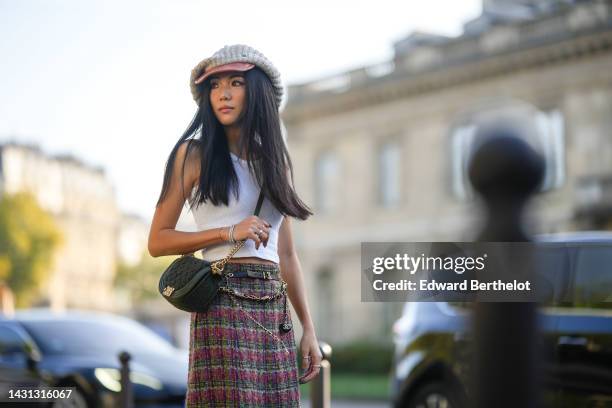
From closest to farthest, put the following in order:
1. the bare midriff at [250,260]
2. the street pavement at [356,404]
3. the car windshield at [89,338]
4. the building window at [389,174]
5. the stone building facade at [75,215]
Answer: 1. the bare midriff at [250,260]
2. the car windshield at [89,338]
3. the street pavement at [356,404]
4. the building window at [389,174]
5. the stone building facade at [75,215]

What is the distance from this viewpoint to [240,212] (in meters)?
3.88

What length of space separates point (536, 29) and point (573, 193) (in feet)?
20.5

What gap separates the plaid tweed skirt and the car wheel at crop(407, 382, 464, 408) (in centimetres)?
465

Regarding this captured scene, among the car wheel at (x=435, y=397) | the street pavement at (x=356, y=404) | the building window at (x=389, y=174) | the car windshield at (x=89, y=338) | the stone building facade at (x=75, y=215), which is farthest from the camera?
the stone building facade at (x=75, y=215)

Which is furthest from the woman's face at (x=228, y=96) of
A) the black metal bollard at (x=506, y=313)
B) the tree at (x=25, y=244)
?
the tree at (x=25, y=244)

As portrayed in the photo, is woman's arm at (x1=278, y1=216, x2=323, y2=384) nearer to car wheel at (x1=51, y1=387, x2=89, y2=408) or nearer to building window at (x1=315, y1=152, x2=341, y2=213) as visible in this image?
car wheel at (x1=51, y1=387, x2=89, y2=408)

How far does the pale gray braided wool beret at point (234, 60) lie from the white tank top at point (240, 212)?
0.94ft

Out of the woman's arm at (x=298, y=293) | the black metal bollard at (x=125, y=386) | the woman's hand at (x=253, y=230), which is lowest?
the black metal bollard at (x=125, y=386)

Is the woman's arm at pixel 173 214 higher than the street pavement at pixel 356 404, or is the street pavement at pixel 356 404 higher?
the woman's arm at pixel 173 214

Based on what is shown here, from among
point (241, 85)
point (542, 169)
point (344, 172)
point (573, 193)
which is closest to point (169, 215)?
point (241, 85)

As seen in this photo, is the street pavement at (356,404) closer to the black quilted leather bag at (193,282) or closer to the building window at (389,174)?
the black quilted leather bag at (193,282)

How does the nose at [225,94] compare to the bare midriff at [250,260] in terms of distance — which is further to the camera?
the nose at [225,94]

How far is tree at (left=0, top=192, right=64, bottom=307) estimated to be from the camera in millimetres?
76688

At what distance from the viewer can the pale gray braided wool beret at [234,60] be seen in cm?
393
